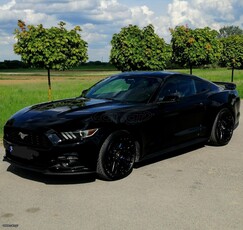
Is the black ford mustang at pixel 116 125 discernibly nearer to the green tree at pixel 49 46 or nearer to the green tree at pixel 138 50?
the green tree at pixel 49 46

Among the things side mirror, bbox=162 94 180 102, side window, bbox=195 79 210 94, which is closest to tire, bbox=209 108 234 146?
side window, bbox=195 79 210 94

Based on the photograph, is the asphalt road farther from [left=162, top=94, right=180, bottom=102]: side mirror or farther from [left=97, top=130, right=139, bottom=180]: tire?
[left=162, top=94, right=180, bottom=102]: side mirror

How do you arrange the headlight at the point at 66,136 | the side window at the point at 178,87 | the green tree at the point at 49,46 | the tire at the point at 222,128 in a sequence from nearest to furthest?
the headlight at the point at 66,136
the side window at the point at 178,87
the tire at the point at 222,128
the green tree at the point at 49,46

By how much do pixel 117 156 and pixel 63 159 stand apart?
76 cm

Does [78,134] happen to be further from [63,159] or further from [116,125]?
[116,125]

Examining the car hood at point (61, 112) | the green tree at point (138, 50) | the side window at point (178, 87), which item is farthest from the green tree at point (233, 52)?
the car hood at point (61, 112)

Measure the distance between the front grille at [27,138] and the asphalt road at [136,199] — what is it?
0.55m

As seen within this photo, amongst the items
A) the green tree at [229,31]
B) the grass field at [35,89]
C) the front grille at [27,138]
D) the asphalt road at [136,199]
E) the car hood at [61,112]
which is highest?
the green tree at [229,31]

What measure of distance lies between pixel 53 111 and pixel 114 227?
208cm

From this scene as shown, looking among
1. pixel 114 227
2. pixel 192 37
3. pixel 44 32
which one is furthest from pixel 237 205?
pixel 192 37

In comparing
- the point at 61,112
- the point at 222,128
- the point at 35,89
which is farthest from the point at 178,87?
the point at 35,89

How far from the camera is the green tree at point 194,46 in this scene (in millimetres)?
22844

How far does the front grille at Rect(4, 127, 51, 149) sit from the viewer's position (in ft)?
16.0

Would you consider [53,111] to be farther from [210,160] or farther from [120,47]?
[120,47]
